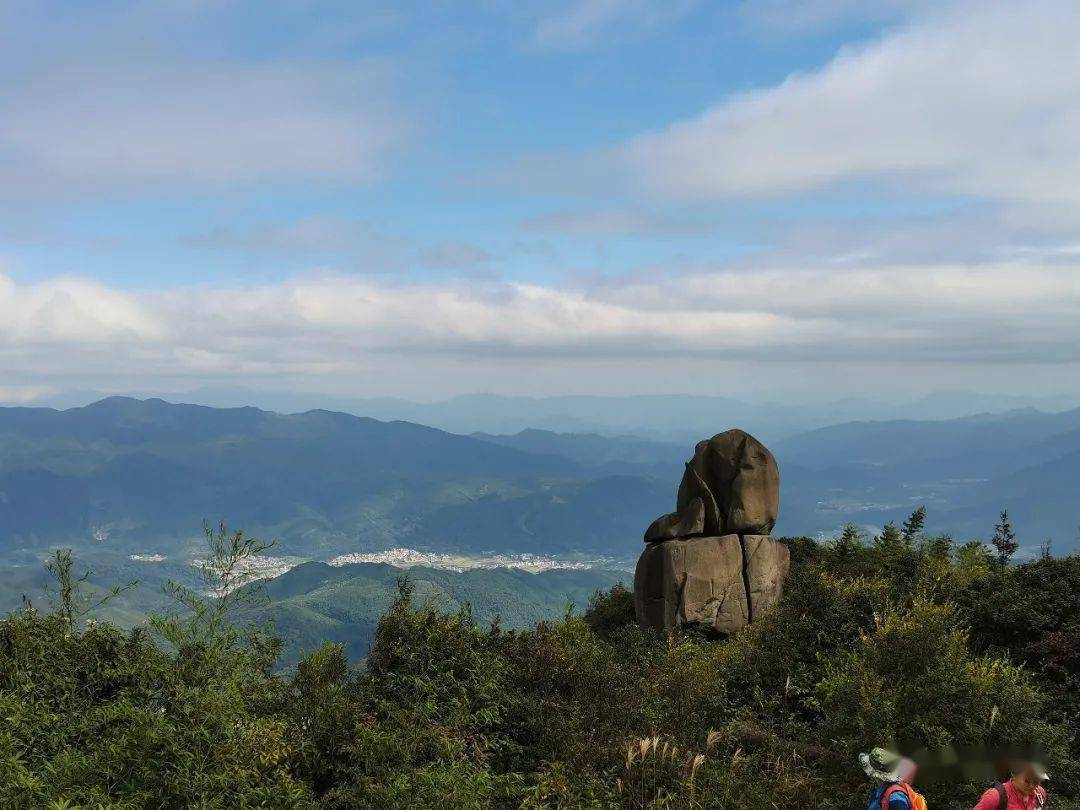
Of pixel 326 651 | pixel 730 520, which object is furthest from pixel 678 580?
pixel 326 651

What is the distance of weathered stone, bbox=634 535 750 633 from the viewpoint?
1078 inches

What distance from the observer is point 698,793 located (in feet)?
37.0

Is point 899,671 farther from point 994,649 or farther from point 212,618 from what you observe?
point 212,618

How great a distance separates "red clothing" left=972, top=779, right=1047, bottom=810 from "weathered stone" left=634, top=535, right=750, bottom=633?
18.6 m

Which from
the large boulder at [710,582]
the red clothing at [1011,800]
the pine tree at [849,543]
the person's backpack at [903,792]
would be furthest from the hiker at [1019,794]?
the pine tree at [849,543]


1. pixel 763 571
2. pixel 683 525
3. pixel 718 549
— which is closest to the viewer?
pixel 718 549

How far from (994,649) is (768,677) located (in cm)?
492

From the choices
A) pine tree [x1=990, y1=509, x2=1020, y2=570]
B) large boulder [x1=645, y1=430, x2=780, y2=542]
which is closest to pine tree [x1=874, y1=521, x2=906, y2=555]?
pine tree [x1=990, y1=509, x2=1020, y2=570]

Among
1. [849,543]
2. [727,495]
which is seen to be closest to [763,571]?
[727,495]

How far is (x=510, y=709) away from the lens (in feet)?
45.5

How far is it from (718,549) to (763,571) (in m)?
2.02

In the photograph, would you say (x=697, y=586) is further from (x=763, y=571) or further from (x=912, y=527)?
(x=912, y=527)

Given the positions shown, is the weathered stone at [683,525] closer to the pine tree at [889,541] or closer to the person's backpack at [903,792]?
the pine tree at [889,541]

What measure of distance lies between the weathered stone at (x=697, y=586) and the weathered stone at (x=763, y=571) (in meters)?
0.31
